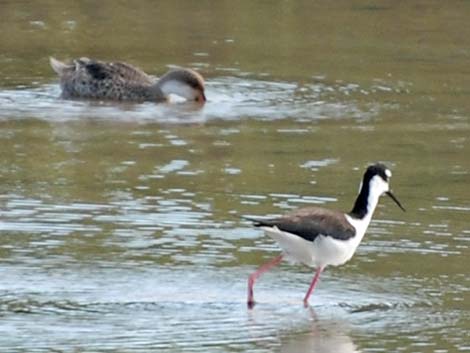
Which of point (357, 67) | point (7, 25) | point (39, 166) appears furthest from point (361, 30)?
point (39, 166)

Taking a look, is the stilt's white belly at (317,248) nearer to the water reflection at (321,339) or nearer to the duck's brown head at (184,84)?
the water reflection at (321,339)

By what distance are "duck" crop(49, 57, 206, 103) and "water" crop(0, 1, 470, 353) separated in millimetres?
261

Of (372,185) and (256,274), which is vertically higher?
(372,185)

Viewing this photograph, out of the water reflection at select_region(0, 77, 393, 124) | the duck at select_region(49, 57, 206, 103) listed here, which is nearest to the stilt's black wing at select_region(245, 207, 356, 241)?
the water reflection at select_region(0, 77, 393, 124)

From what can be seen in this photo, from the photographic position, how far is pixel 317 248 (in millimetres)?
13305

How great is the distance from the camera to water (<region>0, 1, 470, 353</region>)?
12.5 m

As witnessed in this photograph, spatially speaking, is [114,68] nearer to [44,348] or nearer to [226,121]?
[226,121]

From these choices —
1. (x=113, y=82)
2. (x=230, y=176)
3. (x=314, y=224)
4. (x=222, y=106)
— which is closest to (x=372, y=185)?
(x=314, y=224)

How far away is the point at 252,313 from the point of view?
1281 centimetres

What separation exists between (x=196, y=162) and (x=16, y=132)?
2.41 m

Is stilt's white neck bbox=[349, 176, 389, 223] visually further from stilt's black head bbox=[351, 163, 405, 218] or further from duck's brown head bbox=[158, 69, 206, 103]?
duck's brown head bbox=[158, 69, 206, 103]

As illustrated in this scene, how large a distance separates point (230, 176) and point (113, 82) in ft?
17.1

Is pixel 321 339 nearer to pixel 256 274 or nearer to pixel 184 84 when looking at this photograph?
pixel 256 274

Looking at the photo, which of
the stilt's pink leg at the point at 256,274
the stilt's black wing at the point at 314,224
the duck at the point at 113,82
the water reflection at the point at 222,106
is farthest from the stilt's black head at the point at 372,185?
the duck at the point at 113,82
